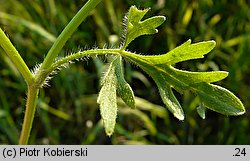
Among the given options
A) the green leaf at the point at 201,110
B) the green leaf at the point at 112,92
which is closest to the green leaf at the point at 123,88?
the green leaf at the point at 112,92

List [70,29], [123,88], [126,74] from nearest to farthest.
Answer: [70,29]
[123,88]
[126,74]

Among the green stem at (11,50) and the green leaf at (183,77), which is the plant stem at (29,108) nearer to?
the green stem at (11,50)

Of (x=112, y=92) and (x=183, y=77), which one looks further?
(x=183, y=77)

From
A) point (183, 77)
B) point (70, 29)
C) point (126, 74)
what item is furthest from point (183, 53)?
point (126, 74)

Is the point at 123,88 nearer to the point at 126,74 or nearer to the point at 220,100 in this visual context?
the point at 220,100

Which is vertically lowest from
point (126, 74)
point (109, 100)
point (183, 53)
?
point (109, 100)

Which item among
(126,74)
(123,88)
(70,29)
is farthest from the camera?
(126,74)

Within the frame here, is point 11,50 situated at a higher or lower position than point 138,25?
lower

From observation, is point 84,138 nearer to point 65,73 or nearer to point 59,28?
point 65,73
